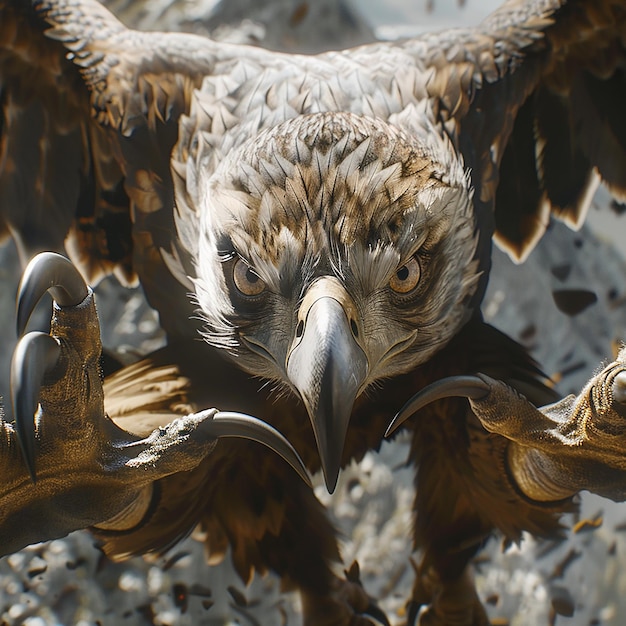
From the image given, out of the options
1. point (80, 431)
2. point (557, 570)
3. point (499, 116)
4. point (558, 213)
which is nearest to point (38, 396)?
point (80, 431)

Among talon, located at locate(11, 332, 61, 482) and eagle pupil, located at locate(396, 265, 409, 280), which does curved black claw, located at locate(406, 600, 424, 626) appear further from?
talon, located at locate(11, 332, 61, 482)

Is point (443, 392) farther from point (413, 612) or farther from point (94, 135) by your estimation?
point (413, 612)

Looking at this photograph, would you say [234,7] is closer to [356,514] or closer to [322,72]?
[322,72]

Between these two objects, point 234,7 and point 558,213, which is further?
point 234,7

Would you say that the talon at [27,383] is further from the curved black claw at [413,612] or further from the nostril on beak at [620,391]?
the curved black claw at [413,612]

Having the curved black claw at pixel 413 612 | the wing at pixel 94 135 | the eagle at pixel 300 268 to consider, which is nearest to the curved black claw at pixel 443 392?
the eagle at pixel 300 268

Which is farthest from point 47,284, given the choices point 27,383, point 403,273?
point 403,273
